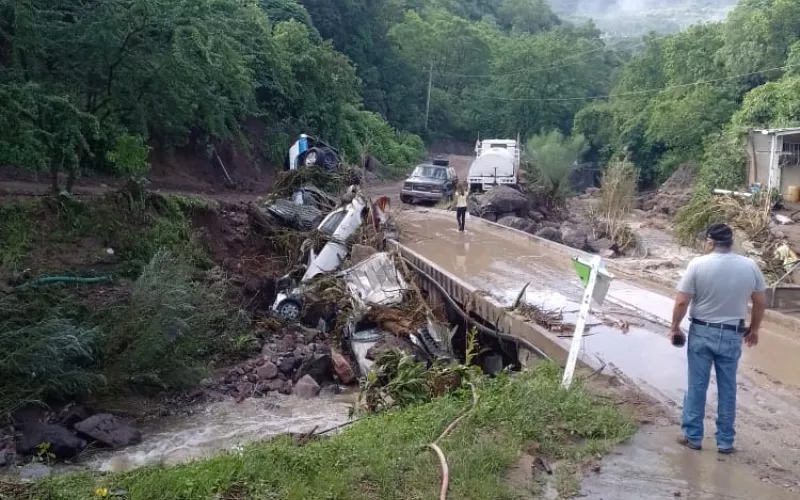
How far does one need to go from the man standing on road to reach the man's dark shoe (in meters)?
0.01

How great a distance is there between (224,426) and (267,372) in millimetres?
1879

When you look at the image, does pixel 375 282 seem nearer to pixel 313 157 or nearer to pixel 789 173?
pixel 313 157

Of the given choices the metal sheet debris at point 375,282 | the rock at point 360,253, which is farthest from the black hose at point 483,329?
the rock at point 360,253

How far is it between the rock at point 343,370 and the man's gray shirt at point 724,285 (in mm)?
6969

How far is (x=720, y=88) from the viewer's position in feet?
153

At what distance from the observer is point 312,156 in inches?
838

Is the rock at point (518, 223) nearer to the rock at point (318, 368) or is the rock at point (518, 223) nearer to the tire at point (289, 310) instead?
the tire at point (289, 310)

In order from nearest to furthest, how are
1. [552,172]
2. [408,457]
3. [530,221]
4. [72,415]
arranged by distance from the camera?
[408,457] → [72,415] → [530,221] → [552,172]

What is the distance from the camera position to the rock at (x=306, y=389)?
11.6 m

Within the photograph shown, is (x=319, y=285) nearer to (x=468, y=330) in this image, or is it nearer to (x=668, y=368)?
(x=468, y=330)

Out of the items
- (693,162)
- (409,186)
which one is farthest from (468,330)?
(693,162)

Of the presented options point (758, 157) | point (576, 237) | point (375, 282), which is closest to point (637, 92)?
point (758, 157)

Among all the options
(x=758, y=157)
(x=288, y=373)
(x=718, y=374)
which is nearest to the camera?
(x=718, y=374)

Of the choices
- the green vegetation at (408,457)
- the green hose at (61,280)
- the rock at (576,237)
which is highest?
the green hose at (61,280)
